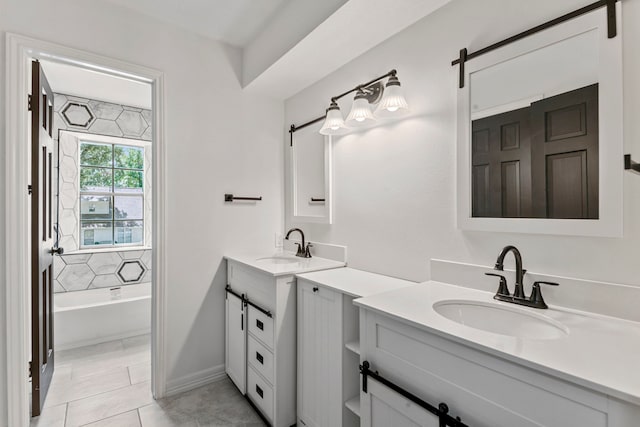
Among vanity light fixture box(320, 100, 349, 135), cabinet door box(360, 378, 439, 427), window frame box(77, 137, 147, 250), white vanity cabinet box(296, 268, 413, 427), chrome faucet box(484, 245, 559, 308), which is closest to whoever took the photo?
cabinet door box(360, 378, 439, 427)

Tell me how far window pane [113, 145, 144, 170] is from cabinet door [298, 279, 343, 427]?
3.37 metres

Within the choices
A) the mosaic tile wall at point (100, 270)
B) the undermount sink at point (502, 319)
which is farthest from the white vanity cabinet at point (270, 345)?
the mosaic tile wall at point (100, 270)

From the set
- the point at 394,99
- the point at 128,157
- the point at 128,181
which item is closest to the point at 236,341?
the point at 394,99

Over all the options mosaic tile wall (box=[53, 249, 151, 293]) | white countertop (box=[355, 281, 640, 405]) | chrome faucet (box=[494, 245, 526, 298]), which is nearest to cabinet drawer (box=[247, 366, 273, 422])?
white countertop (box=[355, 281, 640, 405])

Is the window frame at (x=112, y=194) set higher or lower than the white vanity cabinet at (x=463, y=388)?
higher

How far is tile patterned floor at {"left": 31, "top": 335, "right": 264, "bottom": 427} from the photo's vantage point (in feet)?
6.16

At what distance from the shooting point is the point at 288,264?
7.05 feet

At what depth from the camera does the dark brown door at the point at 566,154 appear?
107 centimetres

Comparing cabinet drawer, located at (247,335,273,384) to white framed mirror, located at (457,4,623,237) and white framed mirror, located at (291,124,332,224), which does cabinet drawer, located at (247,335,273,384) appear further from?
white framed mirror, located at (457,4,623,237)

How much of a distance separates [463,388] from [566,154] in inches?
35.9

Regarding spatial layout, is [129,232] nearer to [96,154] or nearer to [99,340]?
[96,154]

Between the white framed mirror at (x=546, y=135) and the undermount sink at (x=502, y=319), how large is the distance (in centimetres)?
33

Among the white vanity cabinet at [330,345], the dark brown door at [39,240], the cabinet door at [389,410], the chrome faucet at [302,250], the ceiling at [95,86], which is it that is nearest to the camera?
the cabinet door at [389,410]

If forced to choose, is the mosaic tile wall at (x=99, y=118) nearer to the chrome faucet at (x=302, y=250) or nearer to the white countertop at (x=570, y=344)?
the chrome faucet at (x=302, y=250)
